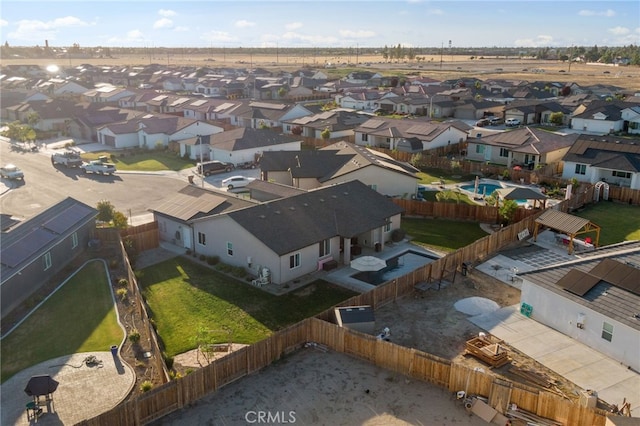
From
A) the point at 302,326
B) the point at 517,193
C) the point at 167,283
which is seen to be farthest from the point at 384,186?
the point at 302,326

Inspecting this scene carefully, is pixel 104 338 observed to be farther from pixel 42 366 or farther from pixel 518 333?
pixel 518 333

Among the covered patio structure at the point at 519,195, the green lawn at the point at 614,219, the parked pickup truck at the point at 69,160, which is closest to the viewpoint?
the green lawn at the point at 614,219

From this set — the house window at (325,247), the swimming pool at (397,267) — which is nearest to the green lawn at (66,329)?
the house window at (325,247)

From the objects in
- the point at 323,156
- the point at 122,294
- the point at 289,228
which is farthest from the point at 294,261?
the point at 323,156

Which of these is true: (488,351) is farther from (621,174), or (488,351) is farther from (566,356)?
(621,174)

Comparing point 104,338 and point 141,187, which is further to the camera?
point 141,187

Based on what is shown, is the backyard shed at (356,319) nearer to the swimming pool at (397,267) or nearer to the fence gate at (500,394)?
the swimming pool at (397,267)

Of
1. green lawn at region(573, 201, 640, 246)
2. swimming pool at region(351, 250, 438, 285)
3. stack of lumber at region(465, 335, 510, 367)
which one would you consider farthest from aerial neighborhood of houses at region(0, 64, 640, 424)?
green lawn at region(573, 201, 640, 246)
